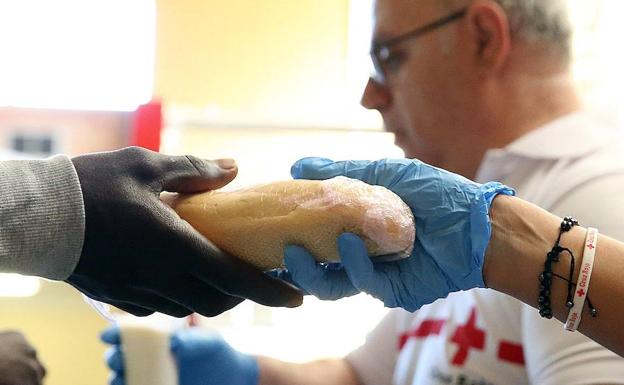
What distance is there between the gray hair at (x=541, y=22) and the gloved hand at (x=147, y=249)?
0.64 metres

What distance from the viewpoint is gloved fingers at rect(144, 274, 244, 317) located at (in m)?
0.68

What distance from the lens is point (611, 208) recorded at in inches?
34.2

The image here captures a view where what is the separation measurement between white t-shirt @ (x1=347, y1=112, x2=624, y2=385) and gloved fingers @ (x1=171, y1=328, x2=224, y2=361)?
290 mm

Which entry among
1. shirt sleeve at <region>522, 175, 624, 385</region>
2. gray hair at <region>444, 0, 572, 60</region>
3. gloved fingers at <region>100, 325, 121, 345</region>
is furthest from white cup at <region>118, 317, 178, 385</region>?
gray hair at <region>444, 0, 572, 60</region>

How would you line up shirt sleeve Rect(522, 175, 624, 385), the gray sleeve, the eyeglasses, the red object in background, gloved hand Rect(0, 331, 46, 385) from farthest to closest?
1. the red object in background
2. the eyeglasses
3. gloved hand Rect(0, 331, 46, 385)
4. shirt sleeve Rect(522, 175, 624, 385)
5. the gray sleeve

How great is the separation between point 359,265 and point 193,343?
50 centimetres

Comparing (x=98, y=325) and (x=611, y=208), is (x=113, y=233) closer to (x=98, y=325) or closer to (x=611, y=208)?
(x=611, y=208)

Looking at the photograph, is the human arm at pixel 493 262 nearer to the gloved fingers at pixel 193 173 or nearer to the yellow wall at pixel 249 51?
the gloved fingers at pixel 193 173

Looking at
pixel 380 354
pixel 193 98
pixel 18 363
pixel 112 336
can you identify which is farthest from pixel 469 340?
pixel 193 98

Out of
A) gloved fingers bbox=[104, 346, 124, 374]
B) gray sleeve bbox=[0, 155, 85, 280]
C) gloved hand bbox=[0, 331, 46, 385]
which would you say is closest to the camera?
gray sleeve bbox=[0, 155, 85, 280]

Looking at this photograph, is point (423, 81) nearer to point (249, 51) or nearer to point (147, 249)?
point (147, 249)

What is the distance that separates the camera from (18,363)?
966 mm

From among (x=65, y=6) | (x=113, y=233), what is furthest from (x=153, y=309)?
(x=65, y=6)

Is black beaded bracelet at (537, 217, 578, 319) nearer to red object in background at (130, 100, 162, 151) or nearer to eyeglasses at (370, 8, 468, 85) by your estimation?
eyeglasses at (370, 8, 468, 85)
